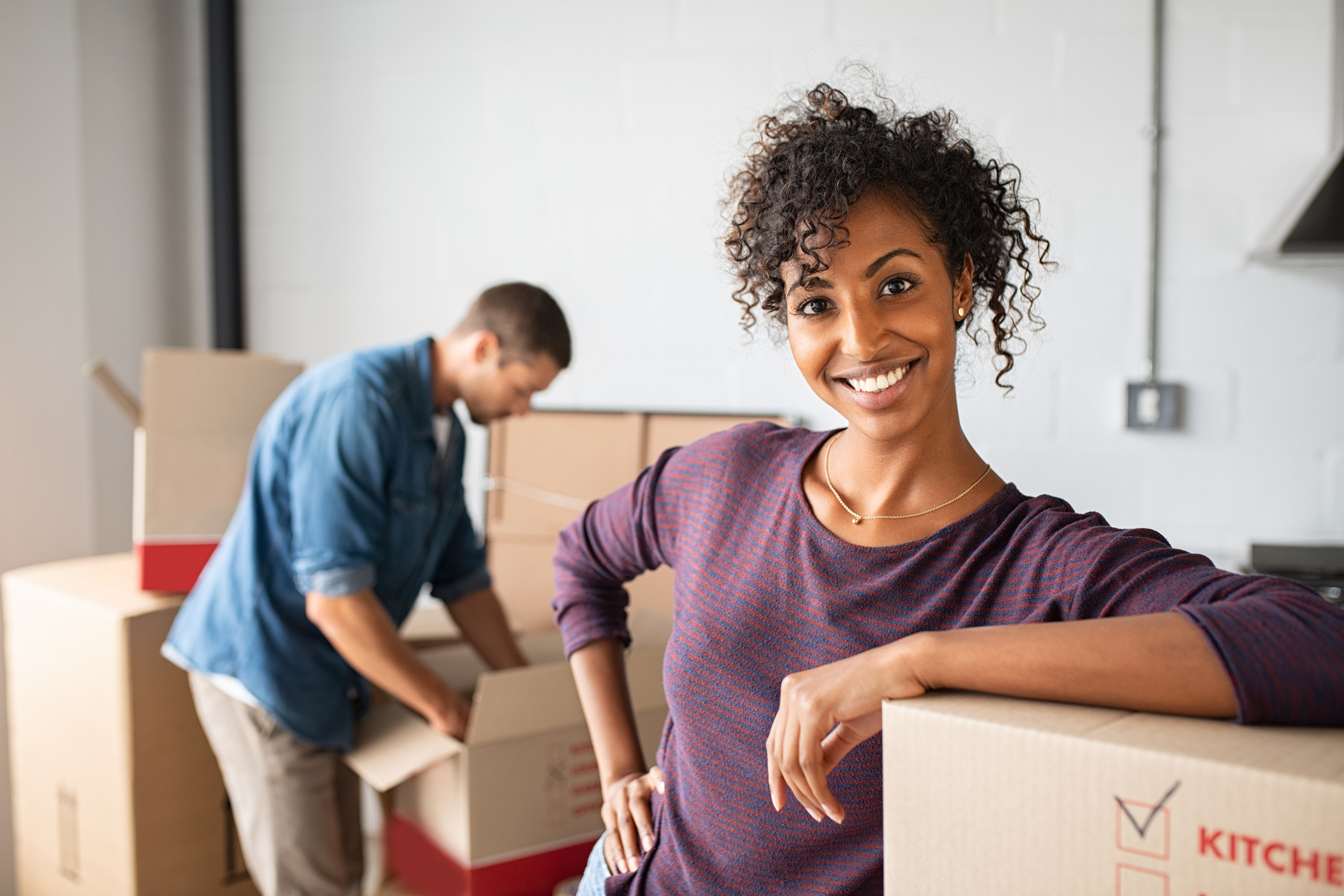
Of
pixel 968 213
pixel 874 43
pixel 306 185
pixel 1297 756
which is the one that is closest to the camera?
pixel 1297 756

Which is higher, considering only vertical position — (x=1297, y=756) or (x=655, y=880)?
(x=1297, y=756)

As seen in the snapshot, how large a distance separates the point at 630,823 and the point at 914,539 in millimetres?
424

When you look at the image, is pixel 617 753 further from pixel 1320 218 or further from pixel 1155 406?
pixel 1320 218

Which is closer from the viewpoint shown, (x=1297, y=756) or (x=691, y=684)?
(x=1297, y=756)

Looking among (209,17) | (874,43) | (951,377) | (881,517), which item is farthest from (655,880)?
(209,17)

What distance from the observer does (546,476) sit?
1988mm

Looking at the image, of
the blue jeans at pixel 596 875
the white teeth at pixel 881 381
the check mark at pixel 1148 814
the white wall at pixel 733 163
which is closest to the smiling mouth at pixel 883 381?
the white teeth at pixel 881 381

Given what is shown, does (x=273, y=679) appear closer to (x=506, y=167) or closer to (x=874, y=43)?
(x=506, y=167)

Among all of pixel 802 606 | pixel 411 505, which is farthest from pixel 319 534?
pixel 802 606

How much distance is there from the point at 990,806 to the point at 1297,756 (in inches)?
5.9

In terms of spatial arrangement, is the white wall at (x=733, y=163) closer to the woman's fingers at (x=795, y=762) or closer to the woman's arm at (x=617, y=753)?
the woman's arm at (x=617, y=753)

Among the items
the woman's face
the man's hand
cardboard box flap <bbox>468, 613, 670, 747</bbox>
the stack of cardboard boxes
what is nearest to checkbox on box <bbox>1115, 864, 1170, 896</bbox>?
the woman's face

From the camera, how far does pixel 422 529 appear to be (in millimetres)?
1611

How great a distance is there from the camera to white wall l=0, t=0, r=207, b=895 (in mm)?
2002
